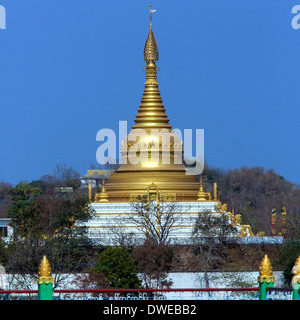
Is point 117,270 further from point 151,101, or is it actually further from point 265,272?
point 151,101

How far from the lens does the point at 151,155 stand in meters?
56.6

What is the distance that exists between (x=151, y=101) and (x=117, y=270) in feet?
58.4

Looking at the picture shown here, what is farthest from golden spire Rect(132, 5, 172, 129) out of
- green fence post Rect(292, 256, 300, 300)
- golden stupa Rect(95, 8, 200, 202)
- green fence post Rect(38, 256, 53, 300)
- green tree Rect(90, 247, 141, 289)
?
green fence post Rect(292, 256, 300, 300)

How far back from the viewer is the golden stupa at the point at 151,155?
180 feet

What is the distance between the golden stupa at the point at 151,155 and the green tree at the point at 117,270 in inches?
517

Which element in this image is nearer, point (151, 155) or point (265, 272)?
point (265, 272)

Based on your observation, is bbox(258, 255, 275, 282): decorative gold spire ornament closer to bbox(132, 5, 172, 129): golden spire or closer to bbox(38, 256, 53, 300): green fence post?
bbox(38, 256, 53, 300): green fence post

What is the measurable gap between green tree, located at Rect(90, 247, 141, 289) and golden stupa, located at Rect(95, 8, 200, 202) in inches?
517

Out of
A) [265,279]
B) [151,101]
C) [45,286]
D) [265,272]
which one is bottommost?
[45,286]

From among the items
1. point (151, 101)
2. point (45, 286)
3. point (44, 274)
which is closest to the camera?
point (45, 286)

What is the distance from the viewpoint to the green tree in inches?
1567

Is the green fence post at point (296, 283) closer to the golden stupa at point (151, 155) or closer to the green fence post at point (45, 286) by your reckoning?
the green fence post at point (45, 286)

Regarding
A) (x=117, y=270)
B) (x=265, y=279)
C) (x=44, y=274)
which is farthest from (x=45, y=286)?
(x=117, y=270)
